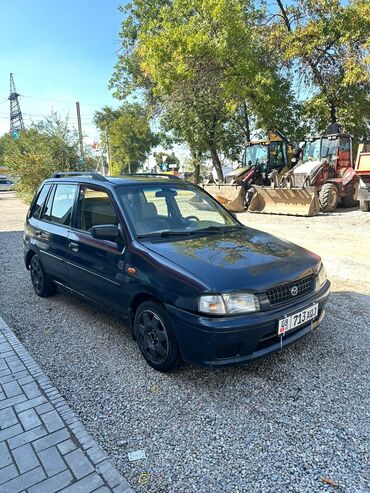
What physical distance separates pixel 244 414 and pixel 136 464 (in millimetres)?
855

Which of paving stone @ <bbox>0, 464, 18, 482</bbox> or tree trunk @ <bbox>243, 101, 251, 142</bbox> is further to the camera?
tree trunk @ <bbox>243, 101, 251, 142</bbox>

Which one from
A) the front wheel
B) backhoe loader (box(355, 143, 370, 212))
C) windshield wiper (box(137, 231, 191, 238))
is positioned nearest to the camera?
windshield wiper (box(137, 231, 191, 238))

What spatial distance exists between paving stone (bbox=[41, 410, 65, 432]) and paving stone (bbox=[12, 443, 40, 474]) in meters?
0.18

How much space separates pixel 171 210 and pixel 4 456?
267 cm

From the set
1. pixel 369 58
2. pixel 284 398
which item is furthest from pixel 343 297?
pixel 369 58

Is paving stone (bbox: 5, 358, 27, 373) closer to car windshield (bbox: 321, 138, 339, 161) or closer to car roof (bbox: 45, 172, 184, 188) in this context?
car roof (bbox: 45, 172, 184, 188)

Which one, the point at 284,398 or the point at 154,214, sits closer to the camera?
the point at 284,398

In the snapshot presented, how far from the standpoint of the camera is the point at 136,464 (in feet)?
7.25

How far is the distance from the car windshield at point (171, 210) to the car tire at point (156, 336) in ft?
2.47

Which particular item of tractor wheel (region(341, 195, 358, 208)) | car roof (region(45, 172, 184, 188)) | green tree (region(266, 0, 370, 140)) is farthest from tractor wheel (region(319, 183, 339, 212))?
car roof (region(45, 172, 184, 188))

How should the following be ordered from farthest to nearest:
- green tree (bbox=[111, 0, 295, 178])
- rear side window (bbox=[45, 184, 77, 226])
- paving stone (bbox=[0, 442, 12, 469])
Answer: green tree (bbox=[111, 0, 295, 178]) < rear side window (bbox=[45, 184, 77, 226]) < paving stone (bbox=[0, 442, 12, 469])

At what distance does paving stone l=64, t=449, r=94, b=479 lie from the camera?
83.7 inches

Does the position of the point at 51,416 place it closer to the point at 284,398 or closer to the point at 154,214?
the point at 284,398

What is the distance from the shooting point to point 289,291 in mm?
2955
